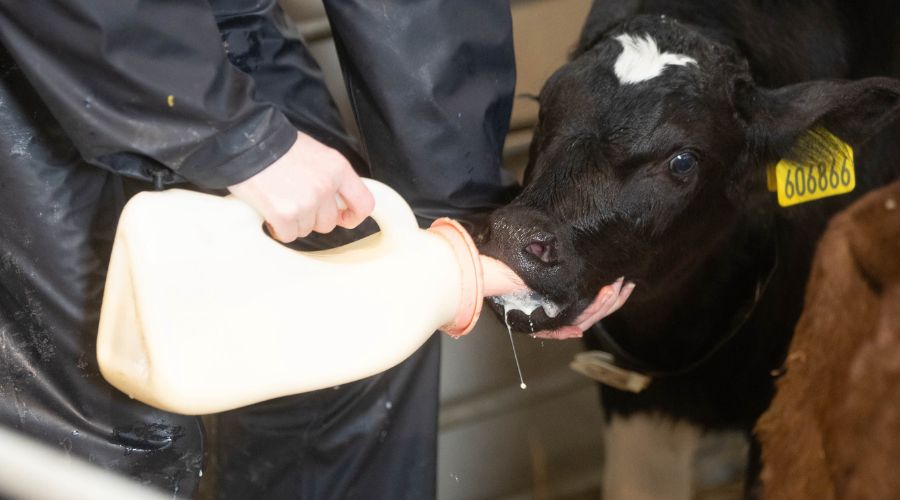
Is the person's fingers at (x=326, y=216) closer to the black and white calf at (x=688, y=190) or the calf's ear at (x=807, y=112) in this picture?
the black and white calf at (x=688, y=190)

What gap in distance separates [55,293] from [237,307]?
359 mm

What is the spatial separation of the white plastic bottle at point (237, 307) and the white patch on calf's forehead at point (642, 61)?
2.09 feet

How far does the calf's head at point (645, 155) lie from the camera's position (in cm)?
149

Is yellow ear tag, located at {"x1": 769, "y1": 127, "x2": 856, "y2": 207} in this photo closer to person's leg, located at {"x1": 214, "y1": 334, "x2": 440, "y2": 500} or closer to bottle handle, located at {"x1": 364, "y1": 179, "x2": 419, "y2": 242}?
person's leg, located at {"x1": 214, "y1": 334, "x2": 440, "y2": 500}

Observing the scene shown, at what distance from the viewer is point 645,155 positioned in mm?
1551

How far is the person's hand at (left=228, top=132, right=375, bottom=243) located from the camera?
113cm

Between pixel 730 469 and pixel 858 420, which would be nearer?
pixel 858 420

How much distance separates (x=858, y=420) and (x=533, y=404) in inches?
67.5

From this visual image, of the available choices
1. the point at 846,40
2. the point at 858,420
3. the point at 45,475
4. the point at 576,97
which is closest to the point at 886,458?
the point at 858,420

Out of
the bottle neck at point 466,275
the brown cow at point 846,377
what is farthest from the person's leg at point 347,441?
the brown cow at point 846,377

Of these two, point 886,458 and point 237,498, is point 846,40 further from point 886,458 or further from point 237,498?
point 237,498

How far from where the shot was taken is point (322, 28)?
7.54 ft

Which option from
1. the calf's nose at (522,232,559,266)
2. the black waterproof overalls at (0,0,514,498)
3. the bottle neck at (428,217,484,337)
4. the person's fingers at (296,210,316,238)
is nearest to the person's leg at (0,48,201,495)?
the black waterproof overalls at (0,0,514,498)

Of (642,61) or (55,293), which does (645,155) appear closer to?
(642,61)
